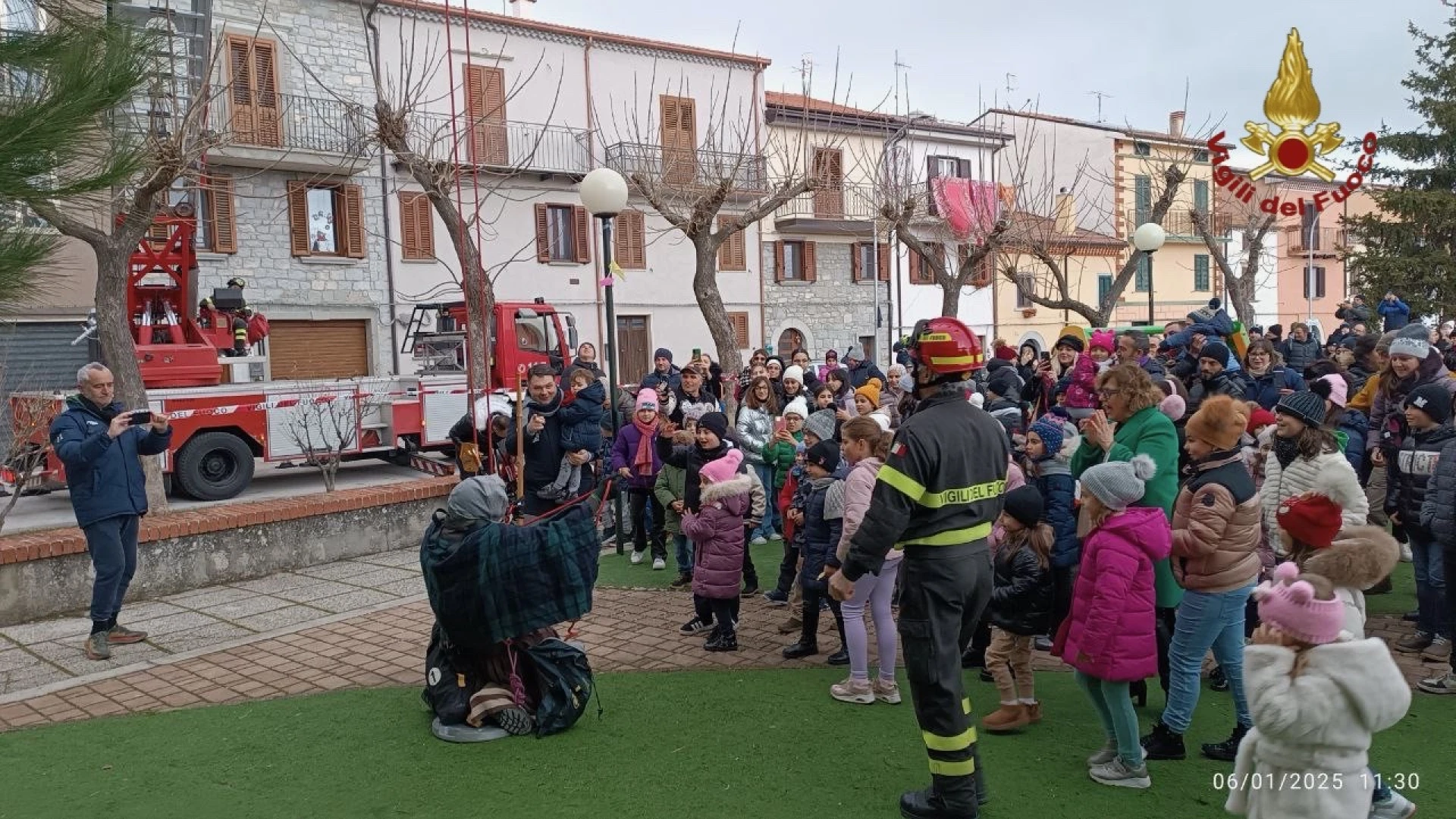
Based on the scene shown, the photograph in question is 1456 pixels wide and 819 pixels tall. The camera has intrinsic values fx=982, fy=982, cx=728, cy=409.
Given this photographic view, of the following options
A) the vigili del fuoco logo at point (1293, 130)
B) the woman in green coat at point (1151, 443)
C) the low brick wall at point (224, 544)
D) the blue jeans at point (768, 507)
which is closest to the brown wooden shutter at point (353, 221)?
the low brick wall at point (224, 544)

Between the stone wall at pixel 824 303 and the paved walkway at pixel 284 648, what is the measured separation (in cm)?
2126

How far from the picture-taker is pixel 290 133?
2105cm

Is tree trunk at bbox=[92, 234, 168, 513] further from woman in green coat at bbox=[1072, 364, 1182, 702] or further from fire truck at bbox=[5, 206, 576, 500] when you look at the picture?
woman in green coat at bbox=[1072, 364, 1182, 702]

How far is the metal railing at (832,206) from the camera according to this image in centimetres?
2862

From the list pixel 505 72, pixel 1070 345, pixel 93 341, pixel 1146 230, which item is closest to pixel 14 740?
pixel 1070 345

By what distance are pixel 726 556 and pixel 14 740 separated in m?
3.88

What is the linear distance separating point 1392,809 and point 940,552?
6.31 feet

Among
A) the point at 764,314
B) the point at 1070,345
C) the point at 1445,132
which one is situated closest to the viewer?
the point at 1070,345

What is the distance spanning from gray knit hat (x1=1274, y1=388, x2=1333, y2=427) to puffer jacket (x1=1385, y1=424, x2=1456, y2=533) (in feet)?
3.41

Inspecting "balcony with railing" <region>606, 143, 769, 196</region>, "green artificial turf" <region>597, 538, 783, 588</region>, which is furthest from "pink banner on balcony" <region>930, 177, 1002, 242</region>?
"green artificial turf" <region>597, 538, 783, 588</region>

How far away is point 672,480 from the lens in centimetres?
804

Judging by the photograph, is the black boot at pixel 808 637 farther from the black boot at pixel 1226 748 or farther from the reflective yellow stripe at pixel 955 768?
the black boot at pixel 1226 748

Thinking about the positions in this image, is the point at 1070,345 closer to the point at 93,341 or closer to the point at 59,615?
the point at 59,615

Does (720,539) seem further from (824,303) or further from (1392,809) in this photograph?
(824,303)
